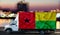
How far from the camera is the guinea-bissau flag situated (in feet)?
19.5

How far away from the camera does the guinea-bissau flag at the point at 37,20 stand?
234 inches

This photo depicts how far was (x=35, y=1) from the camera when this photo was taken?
7.95 m

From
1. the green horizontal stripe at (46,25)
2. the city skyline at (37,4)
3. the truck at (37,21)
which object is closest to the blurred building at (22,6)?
the city skyline at (37,4)

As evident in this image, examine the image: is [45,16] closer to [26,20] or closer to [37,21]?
[37,21]

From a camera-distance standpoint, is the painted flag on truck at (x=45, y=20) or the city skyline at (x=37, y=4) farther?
the city skyline at (x=37, y=4)

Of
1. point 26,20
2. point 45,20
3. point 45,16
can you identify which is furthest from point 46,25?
point 26,20

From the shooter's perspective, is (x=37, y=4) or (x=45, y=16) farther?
(x=37, y=4)

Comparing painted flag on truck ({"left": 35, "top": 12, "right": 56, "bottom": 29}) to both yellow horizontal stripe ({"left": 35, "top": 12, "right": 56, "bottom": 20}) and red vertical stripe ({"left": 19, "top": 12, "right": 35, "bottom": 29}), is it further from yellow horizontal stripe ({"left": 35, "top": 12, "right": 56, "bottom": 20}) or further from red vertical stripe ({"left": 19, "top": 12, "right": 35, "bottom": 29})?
red vertical stripe ({"left": 19, "top": 12, "right": 35, "bottom": 29})

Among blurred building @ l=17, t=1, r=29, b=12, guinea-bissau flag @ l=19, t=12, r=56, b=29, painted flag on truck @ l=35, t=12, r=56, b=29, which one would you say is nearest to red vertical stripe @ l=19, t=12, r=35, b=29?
guinea-bissau flag @ l=19, t=12, r=56, b=29

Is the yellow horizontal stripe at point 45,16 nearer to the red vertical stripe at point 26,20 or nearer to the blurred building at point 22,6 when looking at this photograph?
the red vertical stripe at point 26,20

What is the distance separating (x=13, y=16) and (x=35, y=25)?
1945mm

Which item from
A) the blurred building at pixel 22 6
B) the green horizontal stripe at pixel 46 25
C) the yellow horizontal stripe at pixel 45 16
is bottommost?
the green horizontal stripe at pixel 46 25

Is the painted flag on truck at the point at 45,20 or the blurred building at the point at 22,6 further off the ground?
the blurred building at the point at 22,6

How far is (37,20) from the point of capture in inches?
238
